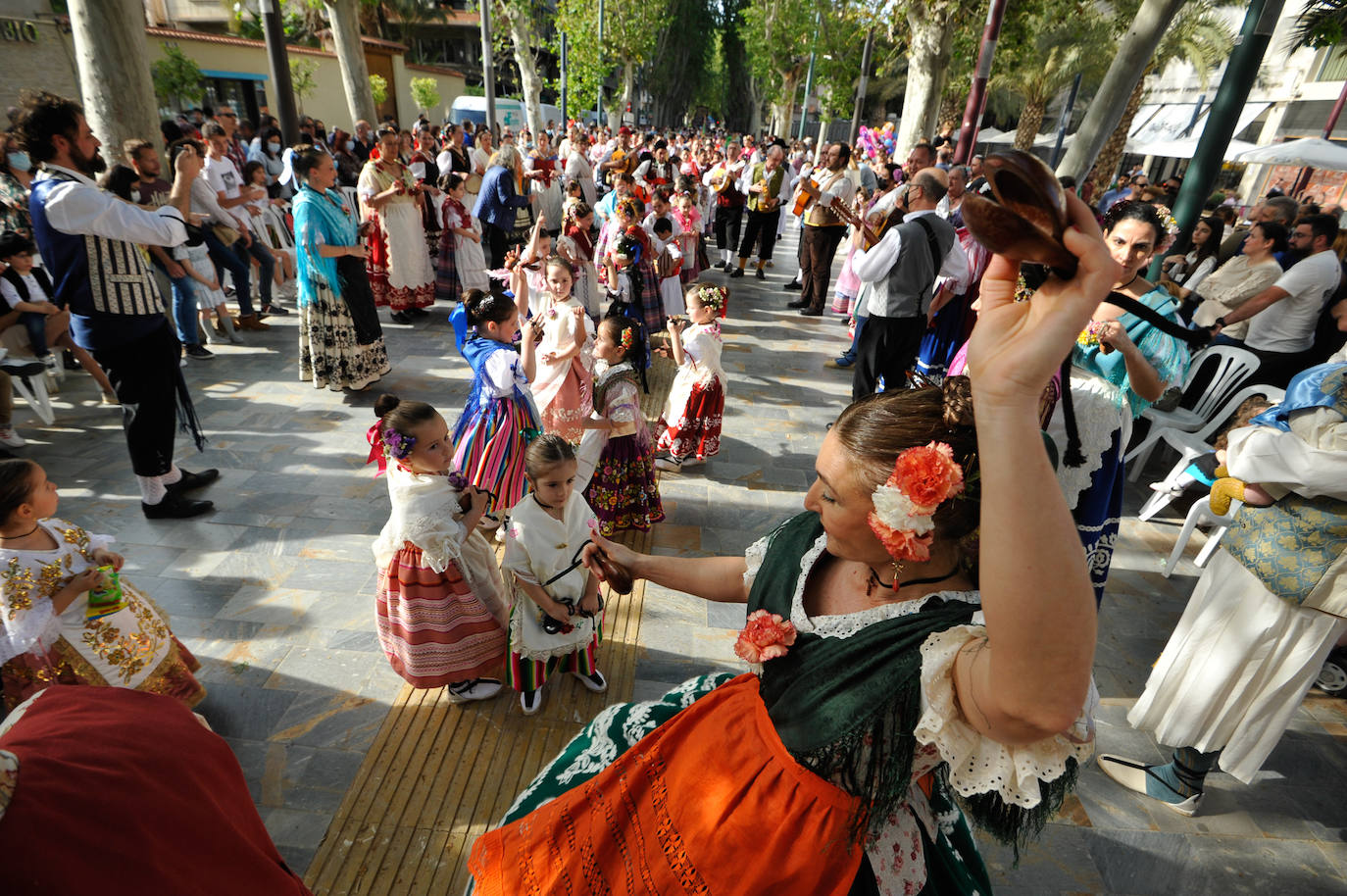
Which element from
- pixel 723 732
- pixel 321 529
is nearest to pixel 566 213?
pixel 321 529

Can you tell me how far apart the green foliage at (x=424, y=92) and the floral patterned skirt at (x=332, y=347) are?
23.9m

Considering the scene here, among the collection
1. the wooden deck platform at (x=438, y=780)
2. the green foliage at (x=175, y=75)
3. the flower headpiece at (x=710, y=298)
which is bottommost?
the wooden deck platform at (x=438, y=780)

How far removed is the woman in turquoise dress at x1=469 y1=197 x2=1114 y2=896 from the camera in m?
0.90

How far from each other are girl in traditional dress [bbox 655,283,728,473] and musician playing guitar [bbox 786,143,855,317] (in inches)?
175

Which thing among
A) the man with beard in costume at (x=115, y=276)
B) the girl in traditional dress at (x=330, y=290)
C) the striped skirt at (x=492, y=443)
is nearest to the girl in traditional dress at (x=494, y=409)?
the striped skirt at (x=492, y=443)

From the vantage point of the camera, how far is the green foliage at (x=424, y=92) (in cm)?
2597

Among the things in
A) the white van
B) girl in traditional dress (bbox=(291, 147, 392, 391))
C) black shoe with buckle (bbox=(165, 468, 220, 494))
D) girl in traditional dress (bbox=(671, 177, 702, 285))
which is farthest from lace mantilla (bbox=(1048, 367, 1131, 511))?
the white van

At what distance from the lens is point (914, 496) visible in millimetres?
1171

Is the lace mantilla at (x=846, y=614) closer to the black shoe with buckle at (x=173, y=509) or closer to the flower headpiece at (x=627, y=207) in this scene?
the black shoe with buckle at (x=173, y=509)

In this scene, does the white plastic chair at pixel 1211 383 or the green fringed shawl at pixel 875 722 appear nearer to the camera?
the green fringed shawl at pixel 875 722

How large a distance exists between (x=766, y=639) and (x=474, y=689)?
2.25m

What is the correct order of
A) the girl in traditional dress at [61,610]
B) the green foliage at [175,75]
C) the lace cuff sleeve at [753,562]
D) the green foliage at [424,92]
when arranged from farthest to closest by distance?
the green foliage at [424,92], the green foliage at [175,75], the girl in traditional dress at [61,610], the lace cuff sleeve at [753,562]

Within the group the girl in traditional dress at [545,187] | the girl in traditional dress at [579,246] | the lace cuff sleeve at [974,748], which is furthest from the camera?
the girl in traditional dress at [545,187]

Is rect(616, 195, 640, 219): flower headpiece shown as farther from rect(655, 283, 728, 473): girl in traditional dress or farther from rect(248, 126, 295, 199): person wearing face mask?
rect(248, 126, 295, 199): person wearing face mask
